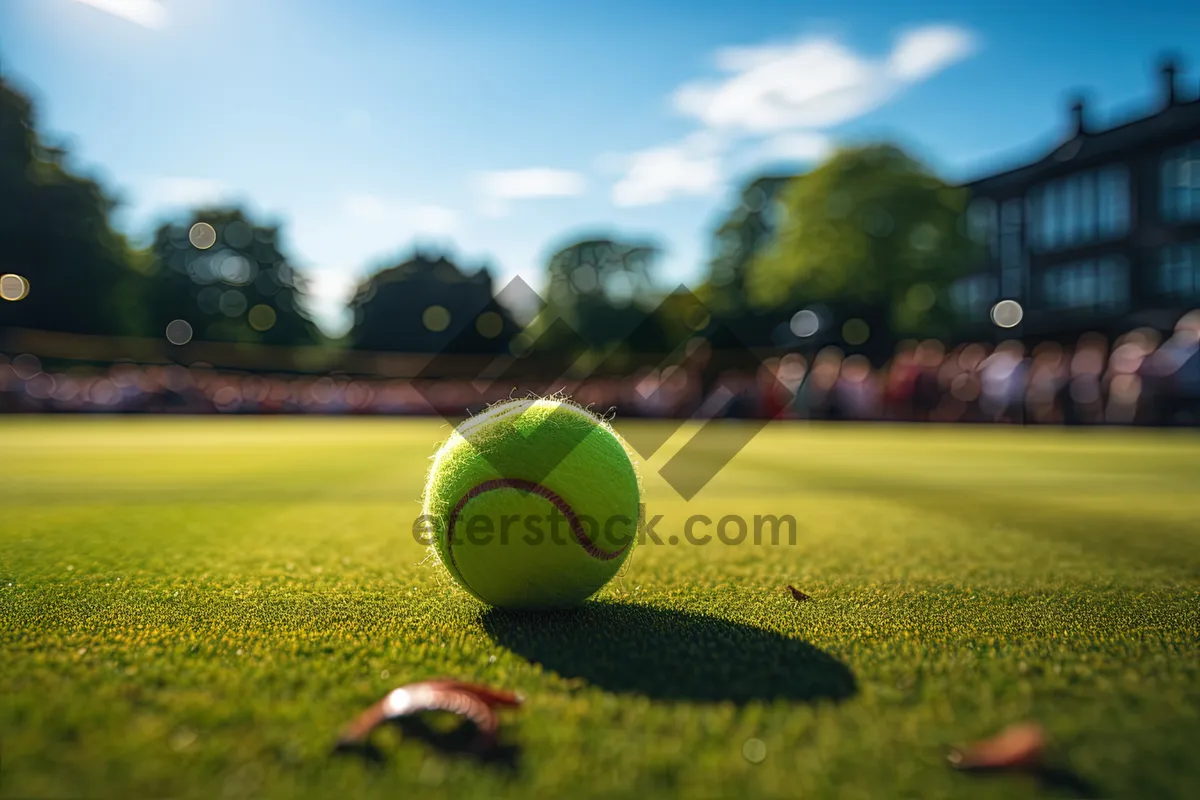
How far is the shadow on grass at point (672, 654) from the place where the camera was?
1.88 m

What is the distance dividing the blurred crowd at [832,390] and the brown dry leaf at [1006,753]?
29.3 ft

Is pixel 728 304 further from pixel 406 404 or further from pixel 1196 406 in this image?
pixel 1196 406

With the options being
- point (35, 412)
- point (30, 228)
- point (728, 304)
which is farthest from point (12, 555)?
point (728, 304)

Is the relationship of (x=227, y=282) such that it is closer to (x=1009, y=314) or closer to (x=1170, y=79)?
(x=1009, y=314)

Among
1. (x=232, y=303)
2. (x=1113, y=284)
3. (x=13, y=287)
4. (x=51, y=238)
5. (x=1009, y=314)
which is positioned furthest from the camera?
(x=232, y=303)

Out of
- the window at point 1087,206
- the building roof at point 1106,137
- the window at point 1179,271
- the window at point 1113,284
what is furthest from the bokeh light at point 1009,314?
the window at point 1179,271

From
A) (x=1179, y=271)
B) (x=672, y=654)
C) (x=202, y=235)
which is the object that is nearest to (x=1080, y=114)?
(x=1179, y=271)

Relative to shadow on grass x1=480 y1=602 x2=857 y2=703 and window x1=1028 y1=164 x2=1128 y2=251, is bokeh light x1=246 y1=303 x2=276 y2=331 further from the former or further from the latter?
shadow on grass x1=480 y1=602 x2=857 y2=703

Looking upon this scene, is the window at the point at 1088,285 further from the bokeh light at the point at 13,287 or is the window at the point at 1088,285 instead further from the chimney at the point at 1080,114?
the bokeh light at the point at 13,287

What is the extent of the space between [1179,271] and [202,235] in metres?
59.7

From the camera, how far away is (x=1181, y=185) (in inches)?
1570

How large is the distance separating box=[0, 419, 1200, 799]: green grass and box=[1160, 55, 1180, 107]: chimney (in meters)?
45.8

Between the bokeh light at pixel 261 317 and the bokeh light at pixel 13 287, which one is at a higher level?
the bokeh light at pixel 13 287

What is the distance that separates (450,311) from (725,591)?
6048cm
